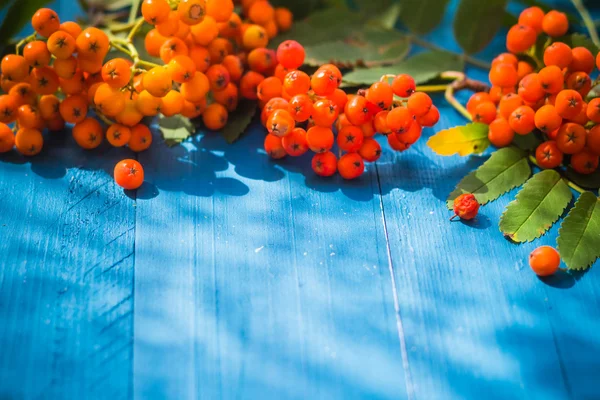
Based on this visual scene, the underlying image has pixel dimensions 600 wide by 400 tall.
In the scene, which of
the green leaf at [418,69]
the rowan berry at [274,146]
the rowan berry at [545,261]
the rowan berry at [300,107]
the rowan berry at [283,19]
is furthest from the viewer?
the rowan berry at [283,19]

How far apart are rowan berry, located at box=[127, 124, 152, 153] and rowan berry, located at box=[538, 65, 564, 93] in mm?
776

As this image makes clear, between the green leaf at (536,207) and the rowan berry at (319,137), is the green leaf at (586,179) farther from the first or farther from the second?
the rowan berry at (319,137)

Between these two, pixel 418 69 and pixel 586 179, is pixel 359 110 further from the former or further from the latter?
pixel 586 179

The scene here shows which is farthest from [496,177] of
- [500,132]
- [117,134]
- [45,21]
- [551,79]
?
[45,21]

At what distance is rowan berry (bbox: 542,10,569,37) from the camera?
4.16 ft

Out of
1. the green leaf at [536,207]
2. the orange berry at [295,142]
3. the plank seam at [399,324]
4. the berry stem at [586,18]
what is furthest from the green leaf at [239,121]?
the berry stem at [586,18]

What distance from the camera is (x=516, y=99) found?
1199mm

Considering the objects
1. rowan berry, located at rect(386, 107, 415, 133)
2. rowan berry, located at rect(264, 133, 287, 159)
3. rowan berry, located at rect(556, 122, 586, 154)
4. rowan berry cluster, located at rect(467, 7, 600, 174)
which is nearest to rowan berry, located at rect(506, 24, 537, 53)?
rowan berry cluster, located at rect(467, 7, 600, 174)

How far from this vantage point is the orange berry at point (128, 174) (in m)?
1.16

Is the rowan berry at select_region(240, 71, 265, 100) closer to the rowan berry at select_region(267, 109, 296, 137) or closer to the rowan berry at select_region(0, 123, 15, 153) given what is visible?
the rowan berry at select_region(267, 109, 296, 137)

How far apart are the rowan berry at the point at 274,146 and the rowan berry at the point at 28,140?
0.46m

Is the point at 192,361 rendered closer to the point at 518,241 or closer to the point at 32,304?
the point at 32,304

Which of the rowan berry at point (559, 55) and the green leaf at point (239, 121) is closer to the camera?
the rowan berry at point (559, 55)

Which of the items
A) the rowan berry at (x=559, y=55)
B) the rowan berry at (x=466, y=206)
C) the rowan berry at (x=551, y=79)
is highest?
the rowan berry at (x=559, y=55)
